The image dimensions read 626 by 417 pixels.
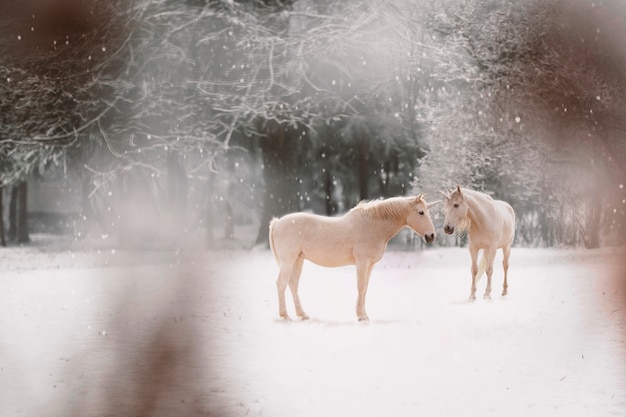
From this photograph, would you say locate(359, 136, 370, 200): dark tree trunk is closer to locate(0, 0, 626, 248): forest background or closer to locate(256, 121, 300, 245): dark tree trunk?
locate(0, 0, 626, 248): forest background

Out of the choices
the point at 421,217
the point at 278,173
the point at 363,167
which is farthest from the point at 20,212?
the point at 421,217

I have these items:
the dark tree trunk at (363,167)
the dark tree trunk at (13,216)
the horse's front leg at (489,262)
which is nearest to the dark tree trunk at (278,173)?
the dark tree trunk at (363,167)

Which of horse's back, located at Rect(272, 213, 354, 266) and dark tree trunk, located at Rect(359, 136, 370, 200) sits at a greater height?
dark tree trunk, located at Rect(359, 136, 370, 200)

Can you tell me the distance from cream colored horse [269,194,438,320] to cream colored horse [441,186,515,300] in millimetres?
675

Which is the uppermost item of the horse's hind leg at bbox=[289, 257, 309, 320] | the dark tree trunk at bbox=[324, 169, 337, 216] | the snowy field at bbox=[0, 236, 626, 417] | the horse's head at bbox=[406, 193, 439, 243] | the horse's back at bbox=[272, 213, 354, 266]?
the dark tree trunk at bbox=[324, 169, 337, 216]

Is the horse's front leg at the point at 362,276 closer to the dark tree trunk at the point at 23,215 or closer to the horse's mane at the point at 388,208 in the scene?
the horse's mane at the point at 388,208

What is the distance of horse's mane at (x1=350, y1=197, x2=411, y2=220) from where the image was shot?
6.09 meters

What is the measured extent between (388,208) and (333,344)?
3.98 ft

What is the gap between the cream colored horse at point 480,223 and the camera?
264 inches

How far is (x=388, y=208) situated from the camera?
6.14 metres

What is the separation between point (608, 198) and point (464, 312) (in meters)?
3.33

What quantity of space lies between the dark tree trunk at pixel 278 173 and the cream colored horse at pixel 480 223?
3281 millimetres

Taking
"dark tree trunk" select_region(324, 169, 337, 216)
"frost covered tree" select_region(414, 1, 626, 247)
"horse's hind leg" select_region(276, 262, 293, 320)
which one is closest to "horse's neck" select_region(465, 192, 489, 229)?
"frost covered tree" select_region(414, 1, 626, 247)

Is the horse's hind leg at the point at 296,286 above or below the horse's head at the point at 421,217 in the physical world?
below
